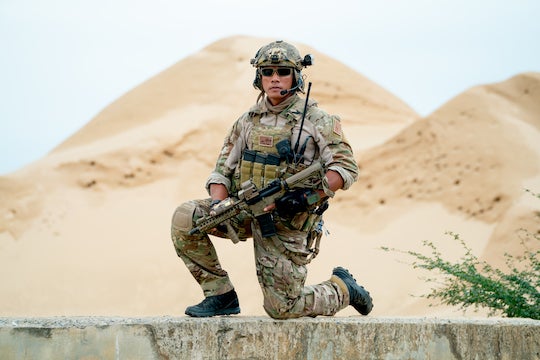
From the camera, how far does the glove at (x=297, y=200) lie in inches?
185

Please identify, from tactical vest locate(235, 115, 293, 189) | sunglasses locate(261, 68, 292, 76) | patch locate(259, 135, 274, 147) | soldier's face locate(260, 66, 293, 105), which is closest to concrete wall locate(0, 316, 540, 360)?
tactical vest locate(235, 115, 293, 189)

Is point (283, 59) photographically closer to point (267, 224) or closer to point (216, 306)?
point (267, 224)

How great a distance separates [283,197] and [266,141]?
0.38 metres

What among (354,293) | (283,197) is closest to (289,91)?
(283,197)

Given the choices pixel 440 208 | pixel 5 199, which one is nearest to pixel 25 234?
pixel 5 199

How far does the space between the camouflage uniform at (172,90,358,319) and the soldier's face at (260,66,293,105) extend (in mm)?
68

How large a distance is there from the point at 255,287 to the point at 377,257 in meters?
2.45

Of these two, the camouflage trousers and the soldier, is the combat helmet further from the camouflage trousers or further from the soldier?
the camouflage trousers

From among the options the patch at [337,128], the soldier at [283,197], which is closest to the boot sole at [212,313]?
the soldier at [283,197]

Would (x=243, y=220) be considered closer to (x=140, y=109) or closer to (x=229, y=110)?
(x=229, y=110)

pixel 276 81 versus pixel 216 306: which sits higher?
pixel 276 81

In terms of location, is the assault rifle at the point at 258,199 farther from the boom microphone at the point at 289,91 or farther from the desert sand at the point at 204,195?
the desert sand at the point at 204,195

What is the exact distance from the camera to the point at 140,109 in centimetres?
2223

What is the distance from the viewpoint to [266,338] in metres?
4.72
